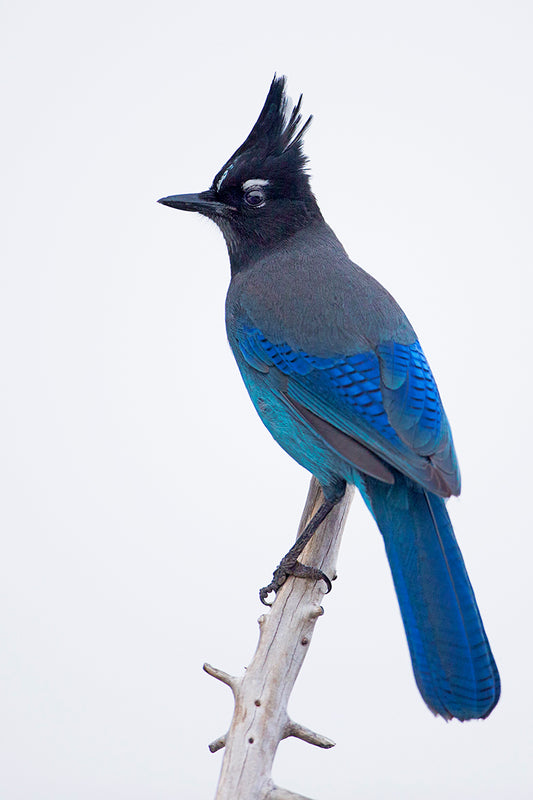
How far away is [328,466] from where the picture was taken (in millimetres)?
2633

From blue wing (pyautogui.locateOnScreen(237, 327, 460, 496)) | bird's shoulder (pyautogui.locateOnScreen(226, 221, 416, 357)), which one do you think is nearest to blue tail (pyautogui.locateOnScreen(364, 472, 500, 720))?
blue wing (pyautogui.locateOnScreen(237, 327, 460, 496))

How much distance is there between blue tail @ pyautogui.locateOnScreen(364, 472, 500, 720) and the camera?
83.8 inches

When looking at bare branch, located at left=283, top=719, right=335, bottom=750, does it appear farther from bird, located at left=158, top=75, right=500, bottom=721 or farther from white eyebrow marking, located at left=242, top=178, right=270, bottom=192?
white eyebrow marking, located at left=242, top=178, right=270, bottom=192

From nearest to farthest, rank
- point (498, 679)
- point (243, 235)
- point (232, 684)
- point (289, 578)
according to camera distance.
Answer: point (498, 679) → point (232, 684) → point (289, 578) → point (243, 235)

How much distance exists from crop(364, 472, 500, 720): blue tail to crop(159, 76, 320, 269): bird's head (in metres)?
1.07

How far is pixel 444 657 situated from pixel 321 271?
4.22 ft

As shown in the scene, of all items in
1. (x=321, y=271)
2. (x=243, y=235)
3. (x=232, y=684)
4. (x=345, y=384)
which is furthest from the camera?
(x=243, y=235)

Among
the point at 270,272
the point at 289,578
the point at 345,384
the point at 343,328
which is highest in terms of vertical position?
the point at 270,272

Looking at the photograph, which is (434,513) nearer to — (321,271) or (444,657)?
(444,657)

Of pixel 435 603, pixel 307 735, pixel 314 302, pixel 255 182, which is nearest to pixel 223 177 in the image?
pixel 255 182

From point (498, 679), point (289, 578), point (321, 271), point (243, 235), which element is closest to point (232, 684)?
point (289, 578)

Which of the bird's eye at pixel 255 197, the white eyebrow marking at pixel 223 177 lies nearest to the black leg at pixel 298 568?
the bird's eye at pixel 255 197

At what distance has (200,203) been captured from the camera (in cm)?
317

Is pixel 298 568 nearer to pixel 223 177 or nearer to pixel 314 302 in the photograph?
pixel 314 302
